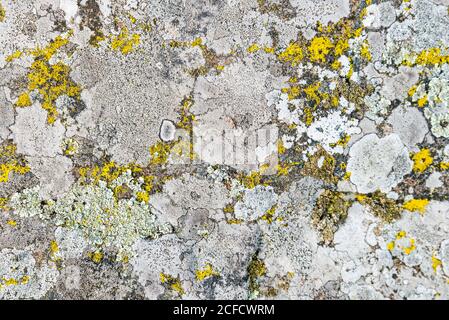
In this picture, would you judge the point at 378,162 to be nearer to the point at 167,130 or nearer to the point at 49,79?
the point at 167,130

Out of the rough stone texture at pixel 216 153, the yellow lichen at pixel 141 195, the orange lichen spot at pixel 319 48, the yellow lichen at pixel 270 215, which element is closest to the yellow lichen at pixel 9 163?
the rough stone texture at pixel 216 153

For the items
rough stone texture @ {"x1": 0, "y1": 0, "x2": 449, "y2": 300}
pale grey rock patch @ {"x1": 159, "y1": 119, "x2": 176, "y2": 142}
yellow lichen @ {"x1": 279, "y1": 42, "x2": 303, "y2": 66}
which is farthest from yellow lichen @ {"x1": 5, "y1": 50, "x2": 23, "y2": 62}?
yellow lichen @ {"x1": 279, "y1": 42, "x2": 303, "y2": 66}

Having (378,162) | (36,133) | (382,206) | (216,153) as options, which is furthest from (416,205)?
(36,133)

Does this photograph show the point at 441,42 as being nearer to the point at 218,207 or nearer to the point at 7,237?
the point at 218,207

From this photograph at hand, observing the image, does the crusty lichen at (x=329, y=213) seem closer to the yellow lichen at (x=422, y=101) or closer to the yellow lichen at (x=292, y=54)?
the yellow lichen at (x=422, y=101)

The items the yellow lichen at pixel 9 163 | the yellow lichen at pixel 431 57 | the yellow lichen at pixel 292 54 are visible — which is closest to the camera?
the yellow lichen at pixel 431 57

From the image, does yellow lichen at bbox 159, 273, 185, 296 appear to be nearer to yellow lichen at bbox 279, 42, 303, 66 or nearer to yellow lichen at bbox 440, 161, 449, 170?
yellow lichen at bbox 279, 42, 303, 66
